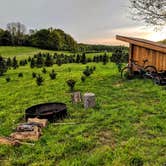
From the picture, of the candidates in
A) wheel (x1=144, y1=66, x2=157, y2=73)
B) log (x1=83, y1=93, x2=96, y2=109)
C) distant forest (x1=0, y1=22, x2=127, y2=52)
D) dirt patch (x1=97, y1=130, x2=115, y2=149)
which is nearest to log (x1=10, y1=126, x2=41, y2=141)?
dirt patch (x1=97, y1=130, x2=115, y2=149)

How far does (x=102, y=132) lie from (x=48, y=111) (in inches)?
121

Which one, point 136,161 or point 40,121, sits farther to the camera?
point 40,121

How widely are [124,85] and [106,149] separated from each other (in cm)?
891

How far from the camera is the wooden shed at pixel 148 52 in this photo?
53.8 ft

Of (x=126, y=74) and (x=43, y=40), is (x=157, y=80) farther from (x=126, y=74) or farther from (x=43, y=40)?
(x=43, y=40)

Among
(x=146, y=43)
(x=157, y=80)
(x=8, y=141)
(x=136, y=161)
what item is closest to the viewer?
(x=136, y=161)

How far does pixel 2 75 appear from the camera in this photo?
82.4 ft

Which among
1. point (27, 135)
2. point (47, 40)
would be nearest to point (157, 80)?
point (27, 135)

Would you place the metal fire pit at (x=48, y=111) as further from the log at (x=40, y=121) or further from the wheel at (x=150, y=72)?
the wheel at (x=150, y=72)

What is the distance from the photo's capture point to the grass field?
7070 millimetres

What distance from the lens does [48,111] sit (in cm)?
1127

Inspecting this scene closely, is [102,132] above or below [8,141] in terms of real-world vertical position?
above

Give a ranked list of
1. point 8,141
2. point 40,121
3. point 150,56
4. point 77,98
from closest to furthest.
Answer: point 8,141
point 40,121
point 77,98
point 150,56

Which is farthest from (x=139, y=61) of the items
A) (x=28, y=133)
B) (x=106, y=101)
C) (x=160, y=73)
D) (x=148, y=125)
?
(x=28, y=133)
